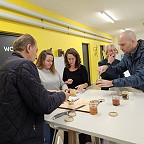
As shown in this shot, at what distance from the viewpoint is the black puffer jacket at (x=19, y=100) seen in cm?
108

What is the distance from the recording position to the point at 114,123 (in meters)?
1.14

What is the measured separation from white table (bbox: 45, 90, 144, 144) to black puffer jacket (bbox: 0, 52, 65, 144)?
0.85 ft

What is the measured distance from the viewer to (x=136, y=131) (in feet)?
3.30

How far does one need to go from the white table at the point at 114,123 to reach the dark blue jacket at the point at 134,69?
1.03 ft

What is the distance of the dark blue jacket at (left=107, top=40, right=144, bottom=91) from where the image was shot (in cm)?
180

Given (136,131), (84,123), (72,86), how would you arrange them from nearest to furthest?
(136,131) < (84,123) < (72,86)

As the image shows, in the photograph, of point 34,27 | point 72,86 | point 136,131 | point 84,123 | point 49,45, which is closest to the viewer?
point 136,131

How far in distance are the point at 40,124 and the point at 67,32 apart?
427 cm

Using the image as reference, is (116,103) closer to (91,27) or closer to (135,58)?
(135,58)

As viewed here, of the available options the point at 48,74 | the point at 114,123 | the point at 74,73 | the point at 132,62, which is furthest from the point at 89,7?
the point at 114,123

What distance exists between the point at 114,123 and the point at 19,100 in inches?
27.6

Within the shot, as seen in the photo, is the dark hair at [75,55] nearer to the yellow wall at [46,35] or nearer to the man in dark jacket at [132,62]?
the man in dark jacket at [132,62]

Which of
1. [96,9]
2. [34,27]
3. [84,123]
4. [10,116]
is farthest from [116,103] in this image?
[96,9]

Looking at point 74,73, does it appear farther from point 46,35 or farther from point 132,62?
point 46,35
